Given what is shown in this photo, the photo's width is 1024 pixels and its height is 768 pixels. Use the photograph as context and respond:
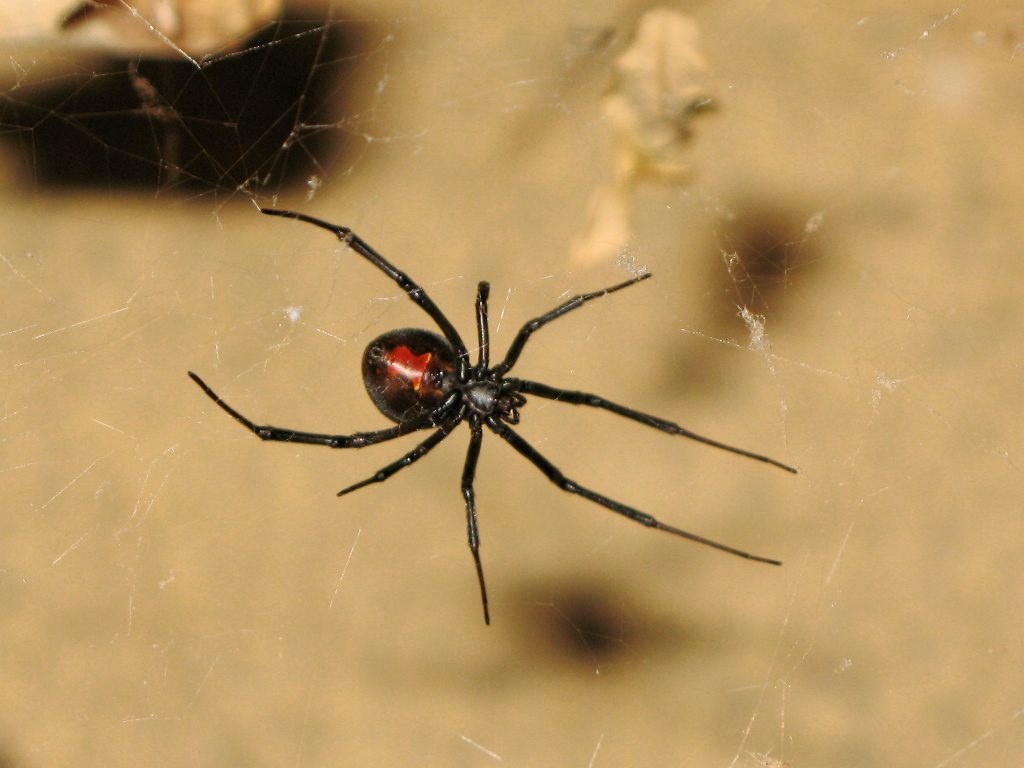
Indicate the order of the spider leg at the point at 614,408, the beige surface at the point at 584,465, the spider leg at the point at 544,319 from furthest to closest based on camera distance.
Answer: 1. the beige surface at the point at 584,465
2. the spider leg at the point at 544,319
3. the spider leg at the point at 614,408

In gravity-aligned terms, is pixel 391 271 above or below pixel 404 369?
above

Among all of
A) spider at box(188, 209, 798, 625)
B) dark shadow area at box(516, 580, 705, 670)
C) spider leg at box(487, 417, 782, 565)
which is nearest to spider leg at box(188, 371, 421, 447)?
spider at box(188, 209, 798, 625)

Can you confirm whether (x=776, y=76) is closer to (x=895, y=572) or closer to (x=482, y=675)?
(x=895, y=572)

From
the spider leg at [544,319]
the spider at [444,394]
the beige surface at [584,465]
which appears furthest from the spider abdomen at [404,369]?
the beige surface at [584,465]

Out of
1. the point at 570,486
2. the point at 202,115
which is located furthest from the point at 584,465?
the point at 202,115

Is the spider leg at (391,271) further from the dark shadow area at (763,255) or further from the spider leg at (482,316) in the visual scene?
the dark shadow area at (763,255)

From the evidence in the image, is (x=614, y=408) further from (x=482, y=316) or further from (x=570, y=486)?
(x=482, y=316)

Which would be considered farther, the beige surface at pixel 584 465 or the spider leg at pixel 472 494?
the beige surface at pixel 584 465

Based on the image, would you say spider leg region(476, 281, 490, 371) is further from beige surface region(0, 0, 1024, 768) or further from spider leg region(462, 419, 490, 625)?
beige surface region(0, 0, 1024, 768)
